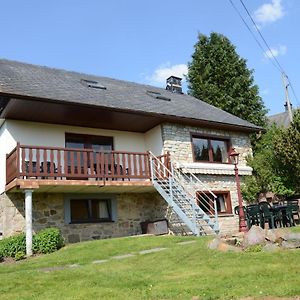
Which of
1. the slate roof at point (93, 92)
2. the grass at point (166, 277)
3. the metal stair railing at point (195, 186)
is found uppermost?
the slate roof at point (93, 92)

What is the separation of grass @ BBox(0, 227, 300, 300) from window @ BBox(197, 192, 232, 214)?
6.33 metres

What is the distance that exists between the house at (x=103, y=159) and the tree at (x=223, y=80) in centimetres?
1032

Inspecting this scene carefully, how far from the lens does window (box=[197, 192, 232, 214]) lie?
16.0 m

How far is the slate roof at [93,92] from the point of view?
13695 millimetres

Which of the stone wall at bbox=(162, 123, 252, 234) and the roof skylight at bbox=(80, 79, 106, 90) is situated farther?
the roof skylight at bbox=(80, 79, 106, 90)

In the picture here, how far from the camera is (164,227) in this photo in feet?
47.3

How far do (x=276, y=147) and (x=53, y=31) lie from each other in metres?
10.7

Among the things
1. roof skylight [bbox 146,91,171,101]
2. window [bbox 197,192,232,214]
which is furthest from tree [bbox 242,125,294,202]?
roof skylight [bbox 146,91,171,101]

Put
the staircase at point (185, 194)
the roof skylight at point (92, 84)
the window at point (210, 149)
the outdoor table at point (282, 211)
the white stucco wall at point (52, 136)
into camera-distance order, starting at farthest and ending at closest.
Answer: the roof skylight at point (92, 84)
the window at point (210, 149)
the white stucco wall at point (52, 136)
the staircase at point (185, 194)
the outdoor table at point (282, 211)

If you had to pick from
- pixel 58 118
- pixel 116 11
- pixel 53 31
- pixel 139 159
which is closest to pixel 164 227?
pixel 139 159

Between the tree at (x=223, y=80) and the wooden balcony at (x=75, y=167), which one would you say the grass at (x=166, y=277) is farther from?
the tree at (x=223, y=80)

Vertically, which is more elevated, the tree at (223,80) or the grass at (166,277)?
the tree at (223,80)

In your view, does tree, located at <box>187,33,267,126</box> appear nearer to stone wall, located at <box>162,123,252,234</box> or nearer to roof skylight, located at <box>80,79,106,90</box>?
stone wall, located at <box>162,123,252,234</box>

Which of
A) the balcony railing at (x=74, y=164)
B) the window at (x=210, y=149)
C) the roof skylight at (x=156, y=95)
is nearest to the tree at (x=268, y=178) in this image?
the window at (x=210, y=149)
